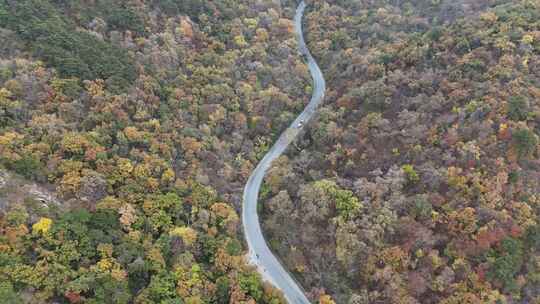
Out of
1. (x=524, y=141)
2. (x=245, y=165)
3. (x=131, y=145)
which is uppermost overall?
(x=524, y=141)

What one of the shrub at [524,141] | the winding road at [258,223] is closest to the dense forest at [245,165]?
the shrub at [524,141]

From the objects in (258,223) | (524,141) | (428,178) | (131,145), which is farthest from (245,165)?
(524,141)

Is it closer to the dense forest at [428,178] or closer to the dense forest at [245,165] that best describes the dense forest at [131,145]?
the dense forest at [245,165]

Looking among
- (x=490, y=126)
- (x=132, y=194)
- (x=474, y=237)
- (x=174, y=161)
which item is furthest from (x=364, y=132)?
(x=132, y=194)

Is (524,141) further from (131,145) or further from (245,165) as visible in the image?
(131,145)

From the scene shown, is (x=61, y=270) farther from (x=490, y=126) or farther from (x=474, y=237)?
(x=490, y=126)
